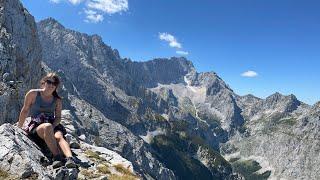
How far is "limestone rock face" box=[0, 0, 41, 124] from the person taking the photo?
97188mm

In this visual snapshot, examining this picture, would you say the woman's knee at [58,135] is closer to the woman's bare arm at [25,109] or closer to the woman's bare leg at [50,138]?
the woman's bare leg at [50,138]

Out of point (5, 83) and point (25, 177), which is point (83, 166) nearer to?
point (25, 177)

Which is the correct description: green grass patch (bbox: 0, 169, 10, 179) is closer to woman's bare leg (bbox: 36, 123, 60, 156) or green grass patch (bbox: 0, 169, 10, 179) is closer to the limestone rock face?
woman's bare leg (bbox: 36, 123, 60, 156)

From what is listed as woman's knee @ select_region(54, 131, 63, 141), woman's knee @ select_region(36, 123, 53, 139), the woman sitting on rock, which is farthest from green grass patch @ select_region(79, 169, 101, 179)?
woman's knee @ select_region(36, 123, 53, 139)

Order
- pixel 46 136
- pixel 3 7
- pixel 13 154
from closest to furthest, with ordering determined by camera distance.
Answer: pixel 13 154, pixel 46 136, pixel 3 7

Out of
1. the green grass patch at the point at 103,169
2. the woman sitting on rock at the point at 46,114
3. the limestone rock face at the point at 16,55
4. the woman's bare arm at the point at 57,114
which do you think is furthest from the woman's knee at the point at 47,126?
the limestone rock face at the point at 16,55

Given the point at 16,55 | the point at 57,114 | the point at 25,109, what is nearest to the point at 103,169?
the point at 57,114

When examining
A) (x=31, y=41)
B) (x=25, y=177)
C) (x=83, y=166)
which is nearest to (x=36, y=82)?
(x=31, y=41)

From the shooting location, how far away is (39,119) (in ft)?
70.9

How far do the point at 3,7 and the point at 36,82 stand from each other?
23453 millimetres

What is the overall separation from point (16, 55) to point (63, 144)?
10623cm

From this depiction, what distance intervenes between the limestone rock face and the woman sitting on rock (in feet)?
237

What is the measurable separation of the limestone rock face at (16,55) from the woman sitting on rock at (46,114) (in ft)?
237

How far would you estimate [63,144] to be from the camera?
813 inches
